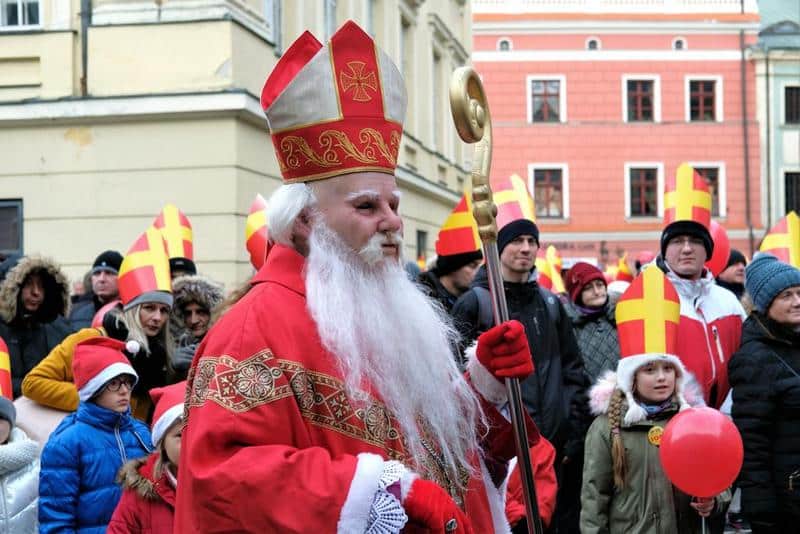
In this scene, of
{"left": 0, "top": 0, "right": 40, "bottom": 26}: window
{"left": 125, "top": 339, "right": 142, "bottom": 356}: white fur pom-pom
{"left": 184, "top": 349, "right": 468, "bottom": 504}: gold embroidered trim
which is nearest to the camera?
{"left": 184, "top": 349, "right": 468, "bottom": 504}: gold embroidered trim

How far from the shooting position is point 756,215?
3753cm

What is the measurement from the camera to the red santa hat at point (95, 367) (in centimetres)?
456

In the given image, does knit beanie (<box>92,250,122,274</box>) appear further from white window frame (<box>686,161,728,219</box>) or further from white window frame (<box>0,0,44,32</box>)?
white window frame (<box>686,161,728,219</box>)

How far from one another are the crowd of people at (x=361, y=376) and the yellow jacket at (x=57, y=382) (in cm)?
1

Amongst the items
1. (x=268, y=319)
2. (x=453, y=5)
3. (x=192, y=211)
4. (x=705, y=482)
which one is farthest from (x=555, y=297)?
(x=453, y=5)

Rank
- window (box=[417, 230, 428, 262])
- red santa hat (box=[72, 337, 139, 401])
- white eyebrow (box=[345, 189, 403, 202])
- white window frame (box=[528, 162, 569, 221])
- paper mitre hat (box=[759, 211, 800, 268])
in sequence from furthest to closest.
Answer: white window frame (box=[528, 162, 569, 221])
window (box=[417, 230, 428, 262])
paper mitre hat (box=[759, 211, 800, 268])
red santa hat (box=[72, 337, 139, 401])
white eyebrow (box=[345, 189, 403, 202])

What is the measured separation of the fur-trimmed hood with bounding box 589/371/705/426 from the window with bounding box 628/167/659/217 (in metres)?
33.4

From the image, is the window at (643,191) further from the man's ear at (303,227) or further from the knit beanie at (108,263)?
the man's ear at (303,227)

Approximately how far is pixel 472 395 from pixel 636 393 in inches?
90.2

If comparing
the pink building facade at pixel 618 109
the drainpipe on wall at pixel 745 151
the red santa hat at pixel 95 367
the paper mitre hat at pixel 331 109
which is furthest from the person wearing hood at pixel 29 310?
the drainpipe on wall at pixel 745 151

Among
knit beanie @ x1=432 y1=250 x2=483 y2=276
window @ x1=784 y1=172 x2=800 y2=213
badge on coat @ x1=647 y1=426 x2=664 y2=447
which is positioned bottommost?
badge on coat @ x1=647 y1=426 x2=664 y2=447

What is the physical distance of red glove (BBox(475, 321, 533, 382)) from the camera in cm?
280

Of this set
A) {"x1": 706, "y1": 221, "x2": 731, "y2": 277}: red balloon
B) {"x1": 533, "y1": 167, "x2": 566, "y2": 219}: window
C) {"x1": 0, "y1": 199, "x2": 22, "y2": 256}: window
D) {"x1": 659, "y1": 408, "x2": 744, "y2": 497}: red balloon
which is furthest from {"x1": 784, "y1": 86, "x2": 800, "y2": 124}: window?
{"x1": 659, "y1": 408, "x2": 744, "y2": 497}: red balloon

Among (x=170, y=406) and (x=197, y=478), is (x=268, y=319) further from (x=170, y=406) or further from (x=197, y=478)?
(x=170, y=406)
